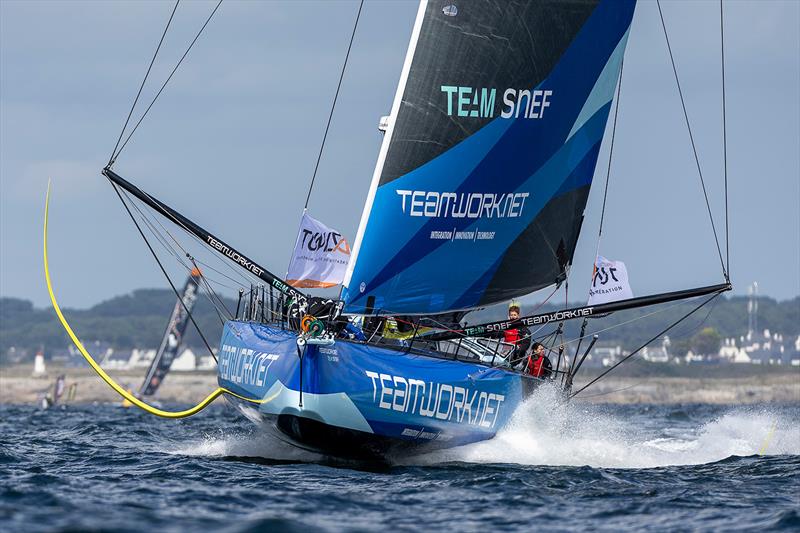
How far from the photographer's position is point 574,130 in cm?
1909

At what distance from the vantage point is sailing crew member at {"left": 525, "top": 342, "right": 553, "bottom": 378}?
1861 cm

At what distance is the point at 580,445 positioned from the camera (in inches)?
714

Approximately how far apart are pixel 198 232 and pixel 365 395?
3.35m

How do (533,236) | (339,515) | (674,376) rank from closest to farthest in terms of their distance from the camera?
1. (339,515)
2. (533,236)
3. (674,376)

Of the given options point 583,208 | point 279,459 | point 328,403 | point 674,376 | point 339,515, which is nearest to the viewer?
point 339,515

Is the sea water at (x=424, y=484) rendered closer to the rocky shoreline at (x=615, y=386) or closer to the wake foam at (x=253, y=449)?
the wake foam at (x=253, y=449)

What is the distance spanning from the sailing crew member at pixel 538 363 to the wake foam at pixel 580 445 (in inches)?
13.0

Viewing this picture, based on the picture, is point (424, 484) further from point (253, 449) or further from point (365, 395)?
point (253, 449)

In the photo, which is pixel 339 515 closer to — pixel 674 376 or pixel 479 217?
pixel 479 217

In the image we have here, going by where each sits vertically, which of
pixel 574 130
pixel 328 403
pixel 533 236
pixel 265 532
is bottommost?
pixel 265 532

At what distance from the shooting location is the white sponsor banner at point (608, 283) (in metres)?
19.1

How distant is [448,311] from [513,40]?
3426 mm

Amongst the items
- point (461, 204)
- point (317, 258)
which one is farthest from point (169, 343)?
point (461, 204)

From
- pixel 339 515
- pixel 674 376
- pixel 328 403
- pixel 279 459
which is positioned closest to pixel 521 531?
pixel 339 515
